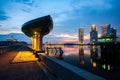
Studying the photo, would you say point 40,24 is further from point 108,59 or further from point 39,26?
point 108,59

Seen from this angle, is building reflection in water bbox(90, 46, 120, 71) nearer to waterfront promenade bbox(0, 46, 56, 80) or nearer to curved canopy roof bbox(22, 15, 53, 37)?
curved canopy roof bbox(22, 15, 53, 37)

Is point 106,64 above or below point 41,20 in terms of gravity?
below

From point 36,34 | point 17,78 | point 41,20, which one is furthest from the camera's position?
point 36,34

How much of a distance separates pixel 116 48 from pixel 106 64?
57.0ft

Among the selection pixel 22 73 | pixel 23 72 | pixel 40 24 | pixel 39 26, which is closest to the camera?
pixel 22 73

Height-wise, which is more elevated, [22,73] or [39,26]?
[39,26]

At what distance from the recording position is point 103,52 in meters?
88.6

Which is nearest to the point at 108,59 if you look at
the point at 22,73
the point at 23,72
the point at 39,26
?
the point at 39,26

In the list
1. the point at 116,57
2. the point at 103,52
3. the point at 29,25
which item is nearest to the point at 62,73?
the point at 29,25

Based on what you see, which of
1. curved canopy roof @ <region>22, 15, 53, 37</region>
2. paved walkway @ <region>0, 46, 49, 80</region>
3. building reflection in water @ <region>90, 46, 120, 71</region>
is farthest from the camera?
building reflection in water @ <region>90, 46, 120, 71</region>

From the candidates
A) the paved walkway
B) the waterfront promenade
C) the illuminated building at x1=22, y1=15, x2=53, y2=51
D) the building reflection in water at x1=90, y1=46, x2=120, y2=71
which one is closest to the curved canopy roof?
the illuminated building at x1=22, y1=15, x2=53, y2=51

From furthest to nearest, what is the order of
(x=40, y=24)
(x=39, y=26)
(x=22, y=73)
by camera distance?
(x=39, y=26), (x=40, y=24), (x=22, y=73)

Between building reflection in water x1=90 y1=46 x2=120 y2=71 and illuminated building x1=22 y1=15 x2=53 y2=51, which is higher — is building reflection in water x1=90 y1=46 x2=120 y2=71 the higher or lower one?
the lower one

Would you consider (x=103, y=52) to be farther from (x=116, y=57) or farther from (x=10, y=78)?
(x=10, y=78)
